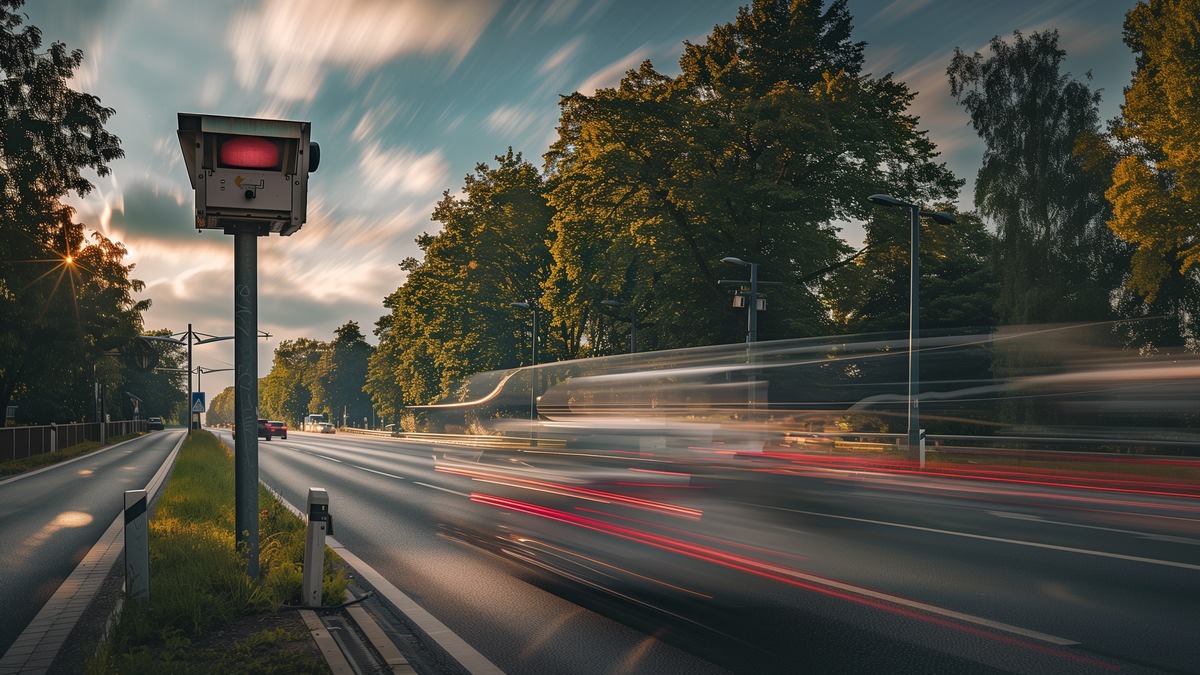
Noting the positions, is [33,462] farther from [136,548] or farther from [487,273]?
[136,548]

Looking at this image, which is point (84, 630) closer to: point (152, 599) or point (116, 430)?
point (152, 599)

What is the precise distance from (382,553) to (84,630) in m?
3.98

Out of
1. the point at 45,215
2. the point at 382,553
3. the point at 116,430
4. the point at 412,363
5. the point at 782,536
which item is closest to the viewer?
the point at 382,553

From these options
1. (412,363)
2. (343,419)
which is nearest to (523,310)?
(412,363)

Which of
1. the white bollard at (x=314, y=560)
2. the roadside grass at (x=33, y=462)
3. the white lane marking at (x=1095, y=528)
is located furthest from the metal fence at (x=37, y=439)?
the white lane marking at (x=1095, y=528)

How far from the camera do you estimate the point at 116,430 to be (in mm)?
68500

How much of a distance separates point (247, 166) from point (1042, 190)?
36616 mm

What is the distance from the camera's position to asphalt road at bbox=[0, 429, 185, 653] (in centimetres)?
793

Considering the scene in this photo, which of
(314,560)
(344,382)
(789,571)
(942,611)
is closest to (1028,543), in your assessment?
(789,571)

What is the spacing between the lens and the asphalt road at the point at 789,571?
5.93m

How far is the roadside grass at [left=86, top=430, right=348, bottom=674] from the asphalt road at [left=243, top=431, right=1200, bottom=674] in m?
1.11

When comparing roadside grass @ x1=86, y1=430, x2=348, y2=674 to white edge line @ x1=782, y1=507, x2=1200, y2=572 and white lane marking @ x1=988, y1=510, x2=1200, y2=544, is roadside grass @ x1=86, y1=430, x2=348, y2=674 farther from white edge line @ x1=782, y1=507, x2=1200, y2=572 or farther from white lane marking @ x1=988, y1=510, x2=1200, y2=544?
white lane marking @ x1=988, y1=510, x2=1200, y2=544

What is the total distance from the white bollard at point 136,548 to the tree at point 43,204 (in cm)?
2491

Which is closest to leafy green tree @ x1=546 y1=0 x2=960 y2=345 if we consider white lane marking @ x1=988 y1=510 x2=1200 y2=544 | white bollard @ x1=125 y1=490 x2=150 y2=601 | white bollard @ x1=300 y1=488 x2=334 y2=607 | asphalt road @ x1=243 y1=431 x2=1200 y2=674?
asphalt road @ x1=243 y1=431 x2=1200 y2=674
